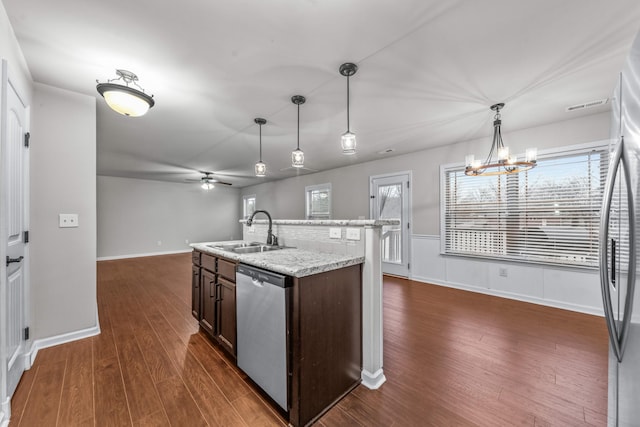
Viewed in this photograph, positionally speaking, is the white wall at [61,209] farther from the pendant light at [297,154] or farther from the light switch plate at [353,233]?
the light switch plate at [353,233]

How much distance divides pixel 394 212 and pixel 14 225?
4890mm

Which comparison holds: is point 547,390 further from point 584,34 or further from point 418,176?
point 418,176

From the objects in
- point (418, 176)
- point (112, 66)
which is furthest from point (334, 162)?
point (112, 66)

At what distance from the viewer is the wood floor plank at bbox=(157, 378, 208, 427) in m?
1.45

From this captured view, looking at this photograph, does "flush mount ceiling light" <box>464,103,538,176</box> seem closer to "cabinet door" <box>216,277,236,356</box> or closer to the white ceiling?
the white ceiling

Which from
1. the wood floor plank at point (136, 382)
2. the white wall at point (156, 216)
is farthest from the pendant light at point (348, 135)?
the white wall at point (156, 216)

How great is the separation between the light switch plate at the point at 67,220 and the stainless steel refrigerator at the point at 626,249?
3649 mm

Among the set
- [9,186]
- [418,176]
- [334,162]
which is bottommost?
[9,186]

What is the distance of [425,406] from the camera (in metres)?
1.58

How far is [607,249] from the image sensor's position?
42.7 inches

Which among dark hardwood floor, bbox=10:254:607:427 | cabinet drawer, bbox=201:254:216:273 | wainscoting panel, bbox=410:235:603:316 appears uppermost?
cabinet drawer, bbox=201:254:216:273

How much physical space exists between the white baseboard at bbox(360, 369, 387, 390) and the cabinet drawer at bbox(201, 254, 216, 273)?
149cm

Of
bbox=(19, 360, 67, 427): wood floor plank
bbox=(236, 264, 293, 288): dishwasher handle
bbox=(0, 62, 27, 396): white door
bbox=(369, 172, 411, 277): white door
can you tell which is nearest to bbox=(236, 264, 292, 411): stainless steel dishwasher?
bbox=(236, 264, 293, 288): dishwasher handle

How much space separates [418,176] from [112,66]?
442 centimetres
